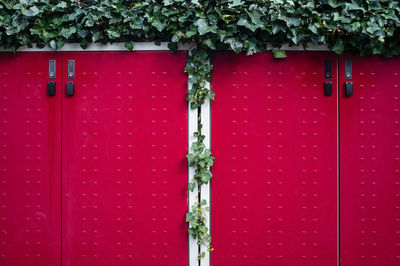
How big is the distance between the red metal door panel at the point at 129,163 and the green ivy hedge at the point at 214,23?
220 mm

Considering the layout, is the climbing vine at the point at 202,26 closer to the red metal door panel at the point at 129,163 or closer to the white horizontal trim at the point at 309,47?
the white horizontal trim at the point at 309,47

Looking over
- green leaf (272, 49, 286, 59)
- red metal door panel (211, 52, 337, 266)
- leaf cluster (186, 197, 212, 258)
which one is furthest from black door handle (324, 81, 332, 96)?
leaf cluster (186, 197, 212, 258)

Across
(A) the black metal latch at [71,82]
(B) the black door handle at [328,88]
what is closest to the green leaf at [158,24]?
(A) the black metal latch at [71,82]

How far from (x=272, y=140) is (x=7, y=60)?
7.50 feet

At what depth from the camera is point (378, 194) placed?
2.43m

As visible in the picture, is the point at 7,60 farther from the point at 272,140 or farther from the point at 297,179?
the point at 297,179

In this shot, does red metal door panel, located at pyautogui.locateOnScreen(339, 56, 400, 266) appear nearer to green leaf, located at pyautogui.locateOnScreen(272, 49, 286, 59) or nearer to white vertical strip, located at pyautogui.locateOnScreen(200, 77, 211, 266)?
green leaf, located at pyautogui.locateOnScreen(272, 49, 286, 59)

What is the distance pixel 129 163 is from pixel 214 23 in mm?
1287

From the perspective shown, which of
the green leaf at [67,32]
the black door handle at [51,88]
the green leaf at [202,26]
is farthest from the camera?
the black door handle at [51,88]

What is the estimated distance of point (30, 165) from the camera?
2.48 m

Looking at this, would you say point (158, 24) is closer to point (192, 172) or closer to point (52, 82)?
point (52, 82)

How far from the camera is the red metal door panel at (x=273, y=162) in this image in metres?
2.43

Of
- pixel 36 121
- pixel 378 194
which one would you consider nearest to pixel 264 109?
pixel 378 194

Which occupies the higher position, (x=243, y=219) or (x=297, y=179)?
(x=297, y=179)
